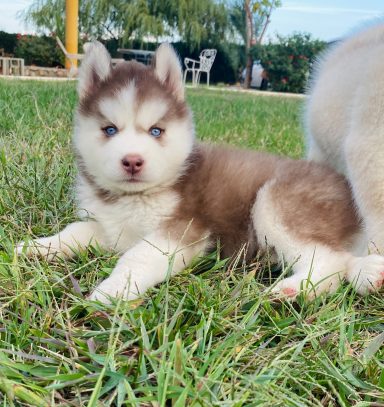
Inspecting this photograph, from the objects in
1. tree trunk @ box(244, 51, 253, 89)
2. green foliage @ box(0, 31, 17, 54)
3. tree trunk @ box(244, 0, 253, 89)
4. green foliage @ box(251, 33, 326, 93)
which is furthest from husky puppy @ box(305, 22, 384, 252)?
green foliage @ box(0, 31, 17, 54)

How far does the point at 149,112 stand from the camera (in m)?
2.68

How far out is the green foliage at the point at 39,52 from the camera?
96.9 ft

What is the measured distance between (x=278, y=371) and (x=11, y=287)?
1107mm

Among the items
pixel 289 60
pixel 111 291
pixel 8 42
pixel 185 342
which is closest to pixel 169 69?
pixel 111 291

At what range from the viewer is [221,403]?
153 centimetres

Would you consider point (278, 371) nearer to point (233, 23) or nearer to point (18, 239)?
point (18, 239)

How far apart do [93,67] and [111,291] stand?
127cm

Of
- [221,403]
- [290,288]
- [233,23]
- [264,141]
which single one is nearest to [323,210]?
[290,288]

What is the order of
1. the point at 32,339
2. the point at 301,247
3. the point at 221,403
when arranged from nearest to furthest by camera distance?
the point at 221,403
the point at 32,339
the point at 301,247

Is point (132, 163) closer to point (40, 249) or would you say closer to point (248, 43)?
point (40, 249)

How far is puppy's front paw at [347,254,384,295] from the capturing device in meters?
2.37

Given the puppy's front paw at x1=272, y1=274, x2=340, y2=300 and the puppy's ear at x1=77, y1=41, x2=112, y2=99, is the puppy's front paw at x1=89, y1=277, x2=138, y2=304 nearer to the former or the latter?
the puppy's front paw at x1=272, y1=274, x2=340, y2=300

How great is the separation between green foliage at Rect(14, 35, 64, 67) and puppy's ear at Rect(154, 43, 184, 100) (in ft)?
92.0

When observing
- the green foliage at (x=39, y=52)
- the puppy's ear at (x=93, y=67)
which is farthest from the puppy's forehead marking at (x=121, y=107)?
the green foliage at (x=39, y=52)
